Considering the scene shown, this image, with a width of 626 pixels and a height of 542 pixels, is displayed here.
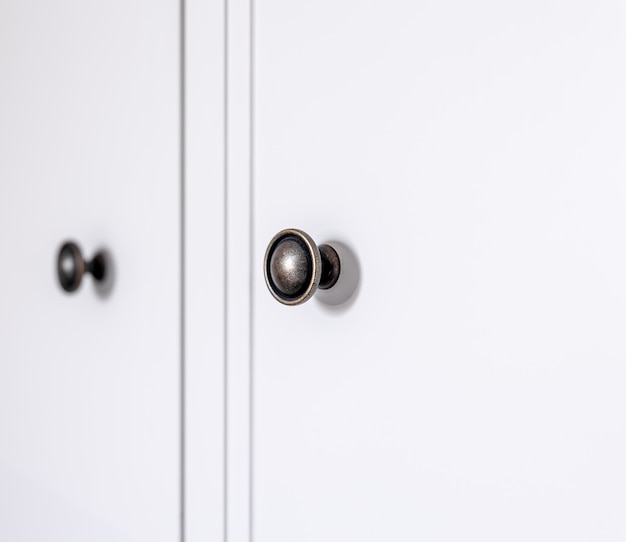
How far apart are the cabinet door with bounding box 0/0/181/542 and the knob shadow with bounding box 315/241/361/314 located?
5.0 inches

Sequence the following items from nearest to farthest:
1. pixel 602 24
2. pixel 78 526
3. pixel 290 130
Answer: pixel 602 24, pixel 290 130, pixel 78 526

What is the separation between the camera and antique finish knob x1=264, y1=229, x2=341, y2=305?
0.30m

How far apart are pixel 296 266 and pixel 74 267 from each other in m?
0.23

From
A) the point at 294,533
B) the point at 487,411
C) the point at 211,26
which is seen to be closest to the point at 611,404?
the point at 487,411

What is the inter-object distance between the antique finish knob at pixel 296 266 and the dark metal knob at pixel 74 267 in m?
0.19

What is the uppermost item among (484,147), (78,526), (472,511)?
(484,147)

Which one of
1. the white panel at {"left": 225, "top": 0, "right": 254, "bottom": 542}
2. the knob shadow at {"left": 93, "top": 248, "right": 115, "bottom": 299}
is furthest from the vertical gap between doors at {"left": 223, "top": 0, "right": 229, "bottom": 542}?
the knob shadow at {"left": 93, "top": 248, "right": 115, "bottom": 299}

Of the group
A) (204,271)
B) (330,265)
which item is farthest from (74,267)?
(330,265)

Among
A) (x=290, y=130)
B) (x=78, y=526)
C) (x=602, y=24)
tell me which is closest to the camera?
(x=602, y=24)

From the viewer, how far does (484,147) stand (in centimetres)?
27

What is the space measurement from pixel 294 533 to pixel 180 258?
0.18 m

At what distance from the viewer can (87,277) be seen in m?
0.48

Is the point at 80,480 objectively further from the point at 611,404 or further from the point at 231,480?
the point at 611,404

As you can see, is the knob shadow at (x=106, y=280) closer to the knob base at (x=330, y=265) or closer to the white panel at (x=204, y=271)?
the white panel at (x=204, y=271)
